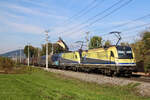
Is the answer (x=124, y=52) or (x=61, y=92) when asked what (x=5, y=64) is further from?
(x=61, y=92)

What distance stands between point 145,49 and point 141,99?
16244 mm

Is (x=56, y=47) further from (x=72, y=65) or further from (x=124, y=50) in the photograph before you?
(x=124, y=50)

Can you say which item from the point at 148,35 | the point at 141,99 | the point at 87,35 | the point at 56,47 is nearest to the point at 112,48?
the point at 148,35

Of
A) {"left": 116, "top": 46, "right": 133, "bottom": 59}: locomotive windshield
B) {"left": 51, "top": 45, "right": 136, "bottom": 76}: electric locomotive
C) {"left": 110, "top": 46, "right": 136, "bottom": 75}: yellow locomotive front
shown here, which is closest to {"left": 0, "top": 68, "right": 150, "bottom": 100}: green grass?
{"left": 110, "top": 46, "right": 136, "bottom": 75}: yellow locomotive front

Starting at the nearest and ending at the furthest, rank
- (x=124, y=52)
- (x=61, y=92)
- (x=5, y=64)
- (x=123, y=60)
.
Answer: (x=61, y=92)
(x=123, y=60)
(x=124, y=52)
(x=5, y=64)

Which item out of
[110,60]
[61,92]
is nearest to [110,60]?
[110,60]

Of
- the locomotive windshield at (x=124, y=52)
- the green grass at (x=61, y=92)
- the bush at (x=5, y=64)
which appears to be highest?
the locomotive windshield at (x=124, y=52)

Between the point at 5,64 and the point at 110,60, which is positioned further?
the point at 5,64

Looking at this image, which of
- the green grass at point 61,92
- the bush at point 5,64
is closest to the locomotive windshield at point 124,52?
the green grass at point 61,92

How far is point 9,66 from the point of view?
109 feet

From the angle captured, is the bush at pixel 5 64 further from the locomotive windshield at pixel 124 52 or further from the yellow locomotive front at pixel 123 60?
the locomotive windshield at pixel 124 52

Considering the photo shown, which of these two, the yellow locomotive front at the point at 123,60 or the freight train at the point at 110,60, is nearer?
the yellow locomotive front at the point at 123,60

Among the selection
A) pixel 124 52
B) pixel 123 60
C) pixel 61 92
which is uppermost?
pixel 124 52

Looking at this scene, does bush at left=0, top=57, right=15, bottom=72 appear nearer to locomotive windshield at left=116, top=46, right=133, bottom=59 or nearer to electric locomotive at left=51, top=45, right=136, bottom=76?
electric locomotive at left=51, top=45, right=136, bottom=76
